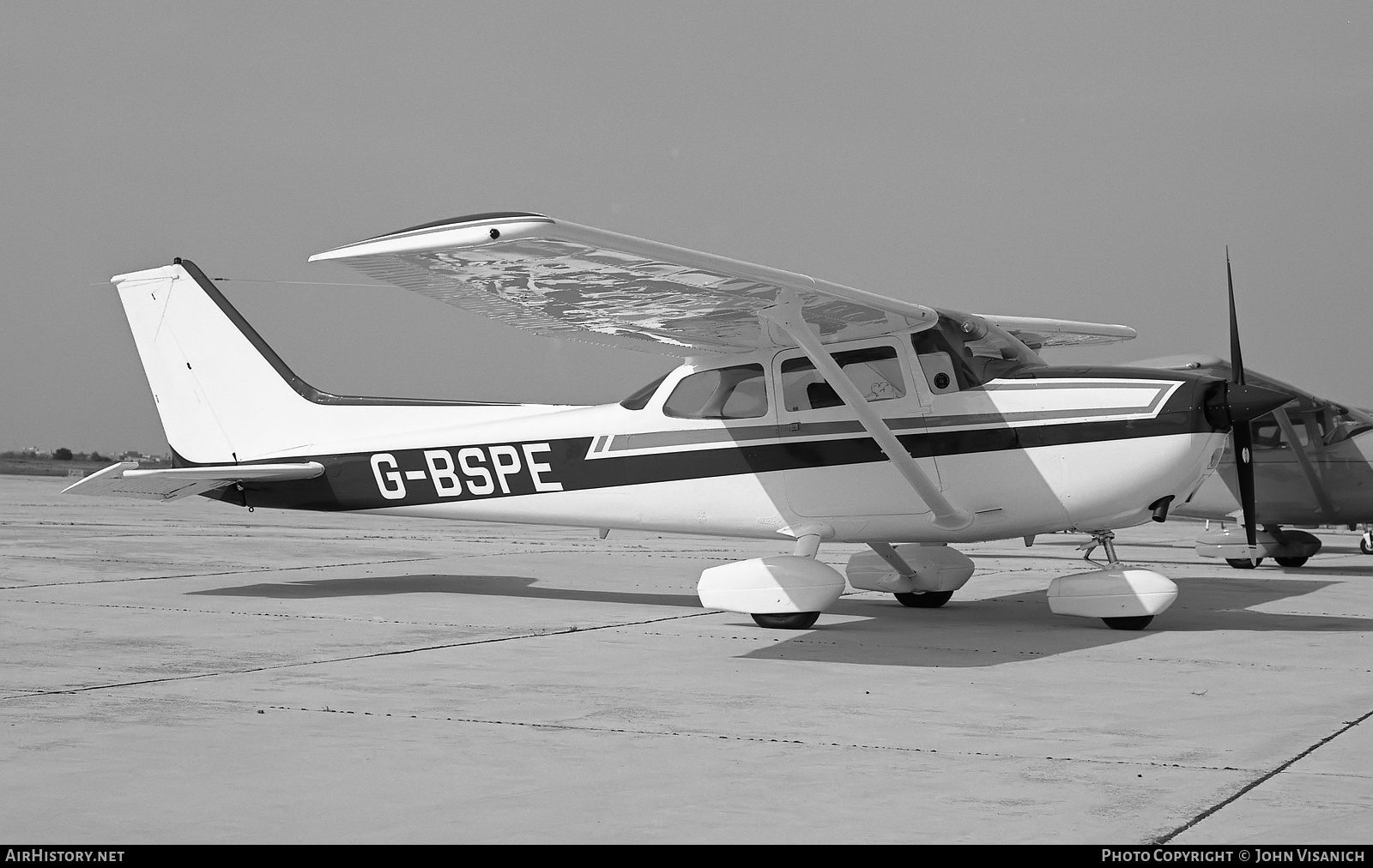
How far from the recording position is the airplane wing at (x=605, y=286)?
6437mm

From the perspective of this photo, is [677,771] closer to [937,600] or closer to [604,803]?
[604,803]

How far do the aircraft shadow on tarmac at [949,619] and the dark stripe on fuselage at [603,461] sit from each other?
896 millimetres

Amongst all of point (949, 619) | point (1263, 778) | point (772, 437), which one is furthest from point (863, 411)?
point (1263, 778)

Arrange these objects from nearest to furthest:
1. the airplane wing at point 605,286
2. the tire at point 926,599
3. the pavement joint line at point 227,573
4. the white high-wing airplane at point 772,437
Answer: the airplane wing at point 605,286 < the white high-wing airplane at point 772,437 < the tire at point 926,599 < the pavement joint line at point 227,573

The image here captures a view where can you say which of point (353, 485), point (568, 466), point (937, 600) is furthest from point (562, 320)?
point (937, 600)

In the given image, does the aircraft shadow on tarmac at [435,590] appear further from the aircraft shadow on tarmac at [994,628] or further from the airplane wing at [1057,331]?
the airplane wing at [1057,331]

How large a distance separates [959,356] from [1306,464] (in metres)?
8.14

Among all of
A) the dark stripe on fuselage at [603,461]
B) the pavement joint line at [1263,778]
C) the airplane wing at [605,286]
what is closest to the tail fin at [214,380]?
→ the dark stripe on fuselage at [603,461]

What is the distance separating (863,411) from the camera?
334 inches

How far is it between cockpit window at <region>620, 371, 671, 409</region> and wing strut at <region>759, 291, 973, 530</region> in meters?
1.69

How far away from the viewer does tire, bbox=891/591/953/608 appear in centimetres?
1030

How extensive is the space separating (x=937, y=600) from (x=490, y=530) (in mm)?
15933

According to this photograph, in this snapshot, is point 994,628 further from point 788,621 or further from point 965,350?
point 965,350

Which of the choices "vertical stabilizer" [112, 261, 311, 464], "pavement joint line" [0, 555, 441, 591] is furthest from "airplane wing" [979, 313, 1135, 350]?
"pavement joint line" [0, 555, 441, 591]
